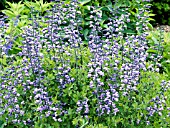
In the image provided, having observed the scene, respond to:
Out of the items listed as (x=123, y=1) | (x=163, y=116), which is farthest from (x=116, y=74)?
(x=123, y=1)

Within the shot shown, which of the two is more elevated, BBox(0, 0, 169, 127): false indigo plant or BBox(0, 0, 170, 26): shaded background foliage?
BBox(0, 0, 170, 26): shaded background foliage

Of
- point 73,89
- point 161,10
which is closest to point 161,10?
point 161,10

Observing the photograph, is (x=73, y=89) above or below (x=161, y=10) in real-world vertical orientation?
below

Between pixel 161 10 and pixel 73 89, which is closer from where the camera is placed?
pixel 73 89

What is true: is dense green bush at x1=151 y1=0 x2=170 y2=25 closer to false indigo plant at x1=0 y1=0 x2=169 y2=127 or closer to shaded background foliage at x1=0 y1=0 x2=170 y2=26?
shaded background foliage at x1=0 y1=0 x2=170 y2=26

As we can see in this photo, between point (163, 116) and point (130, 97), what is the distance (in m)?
0.36

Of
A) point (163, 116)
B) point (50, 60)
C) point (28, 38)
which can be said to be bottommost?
point (163, 116)

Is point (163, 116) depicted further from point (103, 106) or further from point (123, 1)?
point (123, 1)

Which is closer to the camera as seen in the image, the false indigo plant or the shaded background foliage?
the false indigo plant

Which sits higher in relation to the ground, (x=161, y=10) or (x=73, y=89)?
(x=161, y=10)

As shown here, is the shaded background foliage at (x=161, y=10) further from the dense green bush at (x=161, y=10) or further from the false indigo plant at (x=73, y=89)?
the false indigo plant at (x=73, y=89)

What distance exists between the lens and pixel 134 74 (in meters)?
3.56

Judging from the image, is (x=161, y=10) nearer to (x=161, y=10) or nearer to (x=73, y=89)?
(x=161, y=10)

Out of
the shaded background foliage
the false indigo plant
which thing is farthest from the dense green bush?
the false indigo plant
